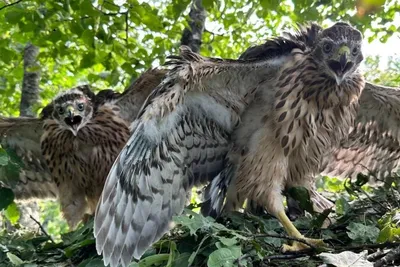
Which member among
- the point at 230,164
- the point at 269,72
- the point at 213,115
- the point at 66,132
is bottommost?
the point at 66,132

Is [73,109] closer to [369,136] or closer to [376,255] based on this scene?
[369,136]

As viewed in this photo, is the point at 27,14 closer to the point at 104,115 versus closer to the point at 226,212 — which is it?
the point at 104,115

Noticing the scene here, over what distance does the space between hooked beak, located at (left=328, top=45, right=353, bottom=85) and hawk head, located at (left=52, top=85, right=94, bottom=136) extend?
8.17 feet

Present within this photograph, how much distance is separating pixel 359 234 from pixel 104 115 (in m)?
3.13

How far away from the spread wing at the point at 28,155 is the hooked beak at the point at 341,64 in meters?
2.90

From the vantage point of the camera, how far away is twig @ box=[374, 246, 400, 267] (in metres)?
2.88

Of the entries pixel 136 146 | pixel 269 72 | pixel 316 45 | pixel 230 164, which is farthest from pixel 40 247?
pixel 316 45

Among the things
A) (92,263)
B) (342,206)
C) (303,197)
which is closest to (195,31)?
(303,197)

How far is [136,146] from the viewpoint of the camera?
13.2 ft

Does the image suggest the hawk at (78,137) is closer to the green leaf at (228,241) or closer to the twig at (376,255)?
the green leaf at (228,241)

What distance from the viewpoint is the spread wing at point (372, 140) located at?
5.05 m

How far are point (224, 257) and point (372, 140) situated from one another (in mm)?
2793

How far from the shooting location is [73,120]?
232 inches

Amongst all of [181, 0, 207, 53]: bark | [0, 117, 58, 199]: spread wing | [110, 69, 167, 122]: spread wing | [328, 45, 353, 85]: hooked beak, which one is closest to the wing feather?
[110, 69, 167, 122]: spread wing
